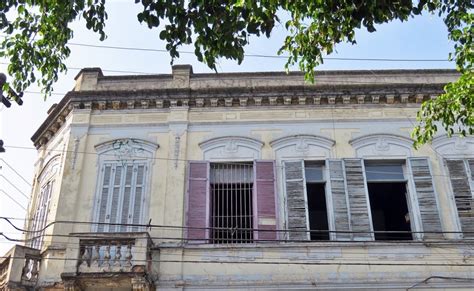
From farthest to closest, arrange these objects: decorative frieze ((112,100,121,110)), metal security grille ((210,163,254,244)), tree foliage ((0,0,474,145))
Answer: decorative frieze ((112,100,121,110)) < metal security grille ((210,163,254,244)) < tree foliage ((0,0,474,145))

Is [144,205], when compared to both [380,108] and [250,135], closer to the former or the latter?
[250,135]

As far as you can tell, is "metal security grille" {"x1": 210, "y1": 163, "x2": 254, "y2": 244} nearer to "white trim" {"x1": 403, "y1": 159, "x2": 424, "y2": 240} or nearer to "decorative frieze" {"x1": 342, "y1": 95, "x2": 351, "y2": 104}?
"decorative frieze" {"x1": 342, "y1": 95, "x2": 351, "y2": 104}

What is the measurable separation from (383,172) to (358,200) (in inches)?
44.5

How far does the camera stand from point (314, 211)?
14.6 meters

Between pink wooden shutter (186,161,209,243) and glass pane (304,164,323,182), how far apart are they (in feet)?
8.02

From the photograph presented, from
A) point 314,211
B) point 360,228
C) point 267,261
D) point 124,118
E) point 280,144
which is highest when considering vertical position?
point 124,118

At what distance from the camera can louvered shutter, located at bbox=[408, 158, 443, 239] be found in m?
12.1

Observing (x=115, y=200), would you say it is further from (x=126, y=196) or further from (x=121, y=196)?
(x=126, y=196)

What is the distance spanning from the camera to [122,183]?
42.4 ft

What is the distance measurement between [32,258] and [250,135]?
5810 millimetres

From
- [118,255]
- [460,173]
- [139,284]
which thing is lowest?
[139,284]

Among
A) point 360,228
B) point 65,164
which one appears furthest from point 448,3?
point 65,164

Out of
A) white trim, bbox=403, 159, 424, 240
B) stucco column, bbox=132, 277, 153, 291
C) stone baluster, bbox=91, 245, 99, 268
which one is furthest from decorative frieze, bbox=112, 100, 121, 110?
white trim, bbox=403, 159, 424, 240

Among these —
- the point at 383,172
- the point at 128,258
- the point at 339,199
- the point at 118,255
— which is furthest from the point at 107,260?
the point at 383,172
